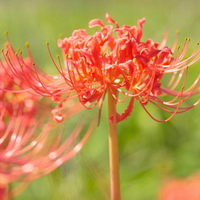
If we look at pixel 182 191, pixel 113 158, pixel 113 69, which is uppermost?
pixel 113 69

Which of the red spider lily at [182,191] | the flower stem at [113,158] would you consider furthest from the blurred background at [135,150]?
the red spider lily at [182,191]

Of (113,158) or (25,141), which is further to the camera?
(25,141)

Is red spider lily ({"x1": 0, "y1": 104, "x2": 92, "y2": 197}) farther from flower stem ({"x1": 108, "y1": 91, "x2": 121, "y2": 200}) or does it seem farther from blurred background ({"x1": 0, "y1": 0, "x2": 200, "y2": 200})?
flower stem ({"x1": 108, "y1": 91, "x2": 121, "y2": 200})

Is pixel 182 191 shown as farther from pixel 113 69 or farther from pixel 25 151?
pixel 25 151

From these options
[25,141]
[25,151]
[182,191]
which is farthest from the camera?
[25,141]

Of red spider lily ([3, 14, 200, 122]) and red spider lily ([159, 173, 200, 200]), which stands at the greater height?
red spider lily ([3, 14, 200, 122])

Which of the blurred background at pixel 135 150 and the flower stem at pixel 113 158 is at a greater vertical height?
the blurred background at pixel 135 150

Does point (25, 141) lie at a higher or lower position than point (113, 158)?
higher

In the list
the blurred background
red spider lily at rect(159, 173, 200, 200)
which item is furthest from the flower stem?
red spider lily at rect(159, 173, 200, 200)

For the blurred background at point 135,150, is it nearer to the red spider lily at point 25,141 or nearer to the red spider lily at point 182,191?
the red spider lily at point 25,141

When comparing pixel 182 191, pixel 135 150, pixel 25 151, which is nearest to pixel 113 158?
pixel 182 191
